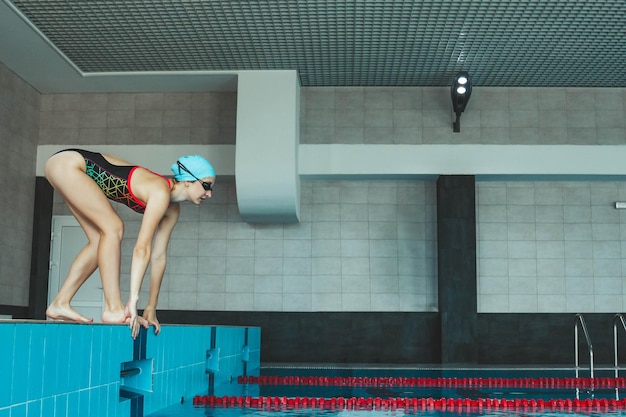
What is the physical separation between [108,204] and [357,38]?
6.89 meters

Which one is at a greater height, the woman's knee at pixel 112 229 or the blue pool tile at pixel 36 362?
the woman's knee at pixel 112 229

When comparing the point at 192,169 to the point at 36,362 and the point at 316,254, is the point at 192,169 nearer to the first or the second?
the point at 36,362

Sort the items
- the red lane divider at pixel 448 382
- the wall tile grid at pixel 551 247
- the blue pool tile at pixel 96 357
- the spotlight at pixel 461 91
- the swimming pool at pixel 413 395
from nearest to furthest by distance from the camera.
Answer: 1. the blue pool tile at pixel 96 357
2. the swimming pool at pixel 413 395
3. the red lane divider at pixel 448 382
4. the spotlight at pixel 461 91
5. the wall tile grid at pixel 551 247

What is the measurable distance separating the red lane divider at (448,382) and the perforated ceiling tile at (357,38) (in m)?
4.79

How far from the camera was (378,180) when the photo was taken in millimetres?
13531

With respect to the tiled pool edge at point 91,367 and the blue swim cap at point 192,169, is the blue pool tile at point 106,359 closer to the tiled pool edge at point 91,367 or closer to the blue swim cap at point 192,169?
the tiled pool edge at point 91,367

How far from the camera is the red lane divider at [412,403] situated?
21.2ft

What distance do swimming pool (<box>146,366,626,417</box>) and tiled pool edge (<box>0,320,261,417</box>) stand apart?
300 millimetres

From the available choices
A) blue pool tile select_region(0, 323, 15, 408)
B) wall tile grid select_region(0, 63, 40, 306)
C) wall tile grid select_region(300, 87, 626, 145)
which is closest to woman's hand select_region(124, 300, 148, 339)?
blue pool tile select_region(0, 323, 15, 408)

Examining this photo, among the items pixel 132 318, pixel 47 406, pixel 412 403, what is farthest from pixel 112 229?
pixel 412 403

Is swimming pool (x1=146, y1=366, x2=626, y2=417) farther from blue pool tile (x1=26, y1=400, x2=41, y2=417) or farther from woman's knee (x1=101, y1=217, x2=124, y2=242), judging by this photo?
blue pool tile (x1=26, y1=400, x2=41, y2=417)

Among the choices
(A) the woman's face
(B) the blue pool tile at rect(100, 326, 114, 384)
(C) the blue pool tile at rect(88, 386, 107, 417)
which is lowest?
(C) the blue pool tile at rect(88, 386, 107, 417)

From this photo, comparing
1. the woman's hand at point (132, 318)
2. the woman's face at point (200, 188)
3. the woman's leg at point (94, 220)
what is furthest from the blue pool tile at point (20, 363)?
the woman's face at point (200, 188)

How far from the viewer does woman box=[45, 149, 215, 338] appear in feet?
16.2
